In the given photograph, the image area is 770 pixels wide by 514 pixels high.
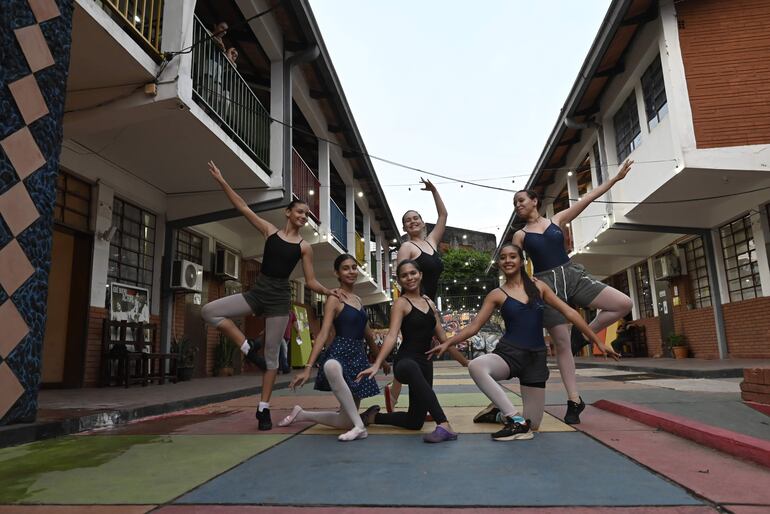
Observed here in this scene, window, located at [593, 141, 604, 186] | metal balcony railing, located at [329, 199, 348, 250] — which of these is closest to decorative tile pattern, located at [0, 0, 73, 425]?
metal balcony railing, located at [329, 199, 348, 250]

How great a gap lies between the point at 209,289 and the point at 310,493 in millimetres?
9618

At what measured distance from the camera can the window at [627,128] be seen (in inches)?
481

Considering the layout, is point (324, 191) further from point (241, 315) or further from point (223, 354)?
point (241, 315)

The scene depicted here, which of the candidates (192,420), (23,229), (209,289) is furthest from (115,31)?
(209,289)

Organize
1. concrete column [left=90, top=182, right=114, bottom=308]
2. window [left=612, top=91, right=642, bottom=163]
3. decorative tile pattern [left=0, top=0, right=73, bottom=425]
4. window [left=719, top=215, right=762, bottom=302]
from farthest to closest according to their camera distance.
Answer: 1. window [left=612, top=91, right=642, bottom=163]
2. window [left=719, top=215, right=762, bottom=302]
3. concrete column [left=90, top=182, right=114, bottom=308]
4. decorative tile pattern [left=0, top=0, right=73, bottom=425]

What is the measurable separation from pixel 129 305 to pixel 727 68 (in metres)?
11.2

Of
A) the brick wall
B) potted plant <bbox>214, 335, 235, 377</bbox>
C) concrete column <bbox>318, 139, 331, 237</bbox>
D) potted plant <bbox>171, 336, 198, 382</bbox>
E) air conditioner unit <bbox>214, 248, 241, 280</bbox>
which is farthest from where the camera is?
concrete column <bbox>318, 139, 331, 237</bbox>

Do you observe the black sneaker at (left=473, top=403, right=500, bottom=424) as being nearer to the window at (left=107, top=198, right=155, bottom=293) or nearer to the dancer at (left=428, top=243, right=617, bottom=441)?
the dancer at (left=428, top=243, right=617, bottom=441)

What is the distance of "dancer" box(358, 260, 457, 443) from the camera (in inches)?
125

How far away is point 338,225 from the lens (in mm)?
14789

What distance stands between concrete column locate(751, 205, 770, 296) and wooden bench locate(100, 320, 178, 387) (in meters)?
10.9

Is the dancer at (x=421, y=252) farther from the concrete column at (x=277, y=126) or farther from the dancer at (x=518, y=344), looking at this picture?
the concrete column at (x=277, y=126)

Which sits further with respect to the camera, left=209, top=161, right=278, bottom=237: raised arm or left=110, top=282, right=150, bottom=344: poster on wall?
left=110, top=282, right=150, bottom=344: poster on wall

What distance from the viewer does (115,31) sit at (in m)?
5.00
